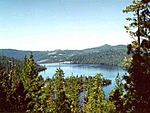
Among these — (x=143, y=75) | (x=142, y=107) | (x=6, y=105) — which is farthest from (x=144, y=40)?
(x=6, y=105)

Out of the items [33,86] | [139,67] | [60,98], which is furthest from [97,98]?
[139,67]

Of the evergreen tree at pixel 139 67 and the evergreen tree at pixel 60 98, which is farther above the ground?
the evergreen tree at pixel 139 67

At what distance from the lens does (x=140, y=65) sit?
827 inches

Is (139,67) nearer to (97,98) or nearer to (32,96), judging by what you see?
(32,96)

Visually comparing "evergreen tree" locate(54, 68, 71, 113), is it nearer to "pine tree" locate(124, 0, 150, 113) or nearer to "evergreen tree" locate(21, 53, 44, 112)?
"evergreen tree" locate(21, 53, 44, 112)

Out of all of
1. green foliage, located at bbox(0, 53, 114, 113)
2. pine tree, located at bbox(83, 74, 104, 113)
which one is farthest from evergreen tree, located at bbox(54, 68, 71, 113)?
pine tree, located at bbox(83, 74, 104, 113)

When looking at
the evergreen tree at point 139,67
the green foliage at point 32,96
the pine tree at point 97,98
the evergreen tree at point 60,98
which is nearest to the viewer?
the evergreen tree at point 139,67

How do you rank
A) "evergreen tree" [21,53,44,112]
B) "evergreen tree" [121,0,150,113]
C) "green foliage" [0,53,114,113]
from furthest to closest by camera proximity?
"green foliage" [0,53,114,113]
"evergreen tree" [21,53,44,112]
"evergreen tree" [121,0,150,113]

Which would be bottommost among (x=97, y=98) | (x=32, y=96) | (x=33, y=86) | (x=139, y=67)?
(x=97, y=98)

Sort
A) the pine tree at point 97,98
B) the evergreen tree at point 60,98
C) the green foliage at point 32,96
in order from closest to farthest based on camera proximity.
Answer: the green foliage at point 32,96, the pine tree at point 97,98, the evergreen tree at point 60,98

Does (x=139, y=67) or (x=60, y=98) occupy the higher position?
(x=139, y=67)

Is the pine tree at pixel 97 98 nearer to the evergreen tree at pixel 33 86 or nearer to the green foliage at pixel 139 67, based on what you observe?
the evergreen tree at pixel 33 86

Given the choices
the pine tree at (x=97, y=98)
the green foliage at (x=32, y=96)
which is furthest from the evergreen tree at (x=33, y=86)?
the pine tree at (x=97, y=98)

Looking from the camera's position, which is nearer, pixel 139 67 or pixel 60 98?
pixel 139 67
